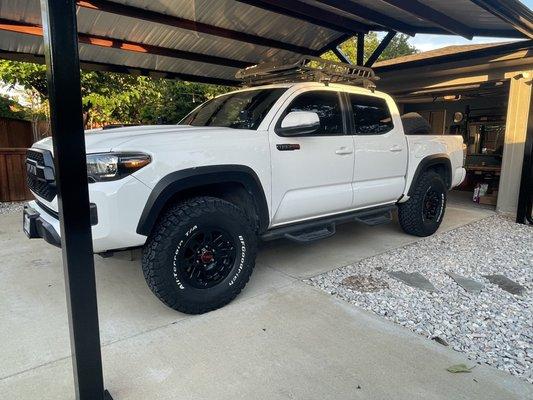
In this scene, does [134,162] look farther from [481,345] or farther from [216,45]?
[216,45]

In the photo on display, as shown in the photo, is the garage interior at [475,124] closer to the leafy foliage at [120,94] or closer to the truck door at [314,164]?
the truck door at [314,164]

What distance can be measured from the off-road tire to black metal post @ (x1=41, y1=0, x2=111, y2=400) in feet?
14.8

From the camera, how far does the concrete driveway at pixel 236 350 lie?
2254 mm

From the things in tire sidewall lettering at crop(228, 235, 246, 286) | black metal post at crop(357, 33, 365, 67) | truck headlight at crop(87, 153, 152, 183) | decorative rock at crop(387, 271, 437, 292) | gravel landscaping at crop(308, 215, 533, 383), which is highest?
black metal post at crop(357, 33, 365, 67)

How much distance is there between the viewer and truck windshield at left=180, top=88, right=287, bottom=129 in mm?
3742

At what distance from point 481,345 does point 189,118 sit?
385 centimetres

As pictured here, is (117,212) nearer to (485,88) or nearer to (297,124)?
(297,124)

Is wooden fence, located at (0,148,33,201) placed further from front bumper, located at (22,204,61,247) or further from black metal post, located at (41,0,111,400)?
black metal post, located at (41,0,111,400)

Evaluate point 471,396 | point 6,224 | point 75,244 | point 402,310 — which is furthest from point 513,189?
point 6,224

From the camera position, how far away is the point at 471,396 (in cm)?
223

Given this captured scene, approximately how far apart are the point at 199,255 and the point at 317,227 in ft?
4.81

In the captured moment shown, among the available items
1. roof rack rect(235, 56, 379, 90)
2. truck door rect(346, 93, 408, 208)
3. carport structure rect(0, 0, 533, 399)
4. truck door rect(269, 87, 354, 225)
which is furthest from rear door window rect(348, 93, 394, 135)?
carport structure rect(0, 0, 533, 399)

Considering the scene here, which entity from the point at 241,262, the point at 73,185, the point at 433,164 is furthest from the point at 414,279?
the point at 73,185

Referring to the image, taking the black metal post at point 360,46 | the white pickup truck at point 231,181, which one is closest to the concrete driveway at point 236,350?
the white pickup truck at point 231,181
